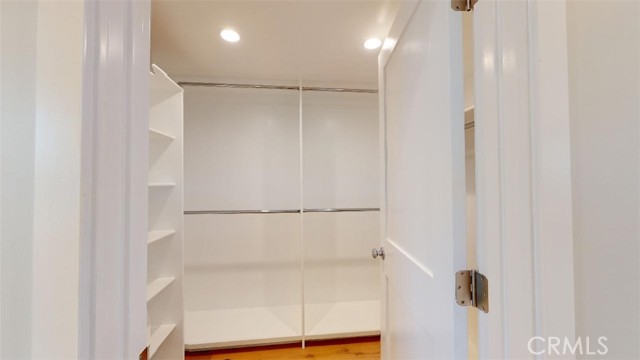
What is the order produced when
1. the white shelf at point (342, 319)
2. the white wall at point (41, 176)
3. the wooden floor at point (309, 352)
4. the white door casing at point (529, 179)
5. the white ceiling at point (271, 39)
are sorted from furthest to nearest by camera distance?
the white shelf at point (342, 319) < the wooden floor at point (309, 352) < the white ceiling at point (271, 39) < the white door casing at point (529, 179) < the white wall at point (41, 176)

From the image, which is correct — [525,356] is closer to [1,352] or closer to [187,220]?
[1,352]

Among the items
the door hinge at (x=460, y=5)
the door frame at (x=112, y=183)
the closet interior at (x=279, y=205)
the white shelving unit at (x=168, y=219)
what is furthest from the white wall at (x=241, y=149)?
the door frame at (x=112, y=183)

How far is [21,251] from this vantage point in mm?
360

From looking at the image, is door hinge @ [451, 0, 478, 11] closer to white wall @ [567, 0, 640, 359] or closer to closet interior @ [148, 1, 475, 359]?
white wall @ [567, 0, 640, 359]

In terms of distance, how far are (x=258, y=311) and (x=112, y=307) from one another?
6.83 ft

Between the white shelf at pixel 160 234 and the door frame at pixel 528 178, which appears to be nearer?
the door frame at pixel 528 178

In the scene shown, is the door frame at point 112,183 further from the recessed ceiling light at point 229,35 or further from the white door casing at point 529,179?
the recessed ceiling light at point 229,35

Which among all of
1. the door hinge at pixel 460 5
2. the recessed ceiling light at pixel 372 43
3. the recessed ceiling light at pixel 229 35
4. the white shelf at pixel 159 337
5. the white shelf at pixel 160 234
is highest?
the recessed ceiling light at pixel 229 35

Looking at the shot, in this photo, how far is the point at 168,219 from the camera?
1701mm

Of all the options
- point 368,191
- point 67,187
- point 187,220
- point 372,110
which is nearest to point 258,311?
point 187,220

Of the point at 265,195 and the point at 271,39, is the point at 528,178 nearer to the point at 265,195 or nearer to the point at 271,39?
the point at 271,39

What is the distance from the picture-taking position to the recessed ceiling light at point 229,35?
1511mm

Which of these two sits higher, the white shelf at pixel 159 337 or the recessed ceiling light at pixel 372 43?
the recessed ceiling light at pixel 372 43

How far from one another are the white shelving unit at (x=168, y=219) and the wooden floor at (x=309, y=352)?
285 mm
